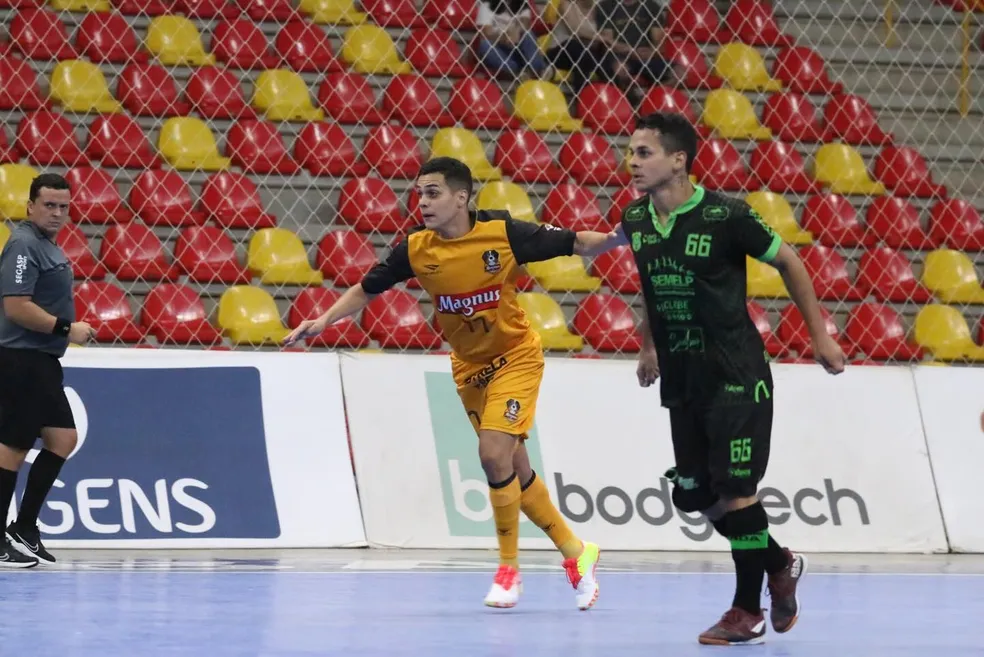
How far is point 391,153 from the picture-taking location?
11180mm

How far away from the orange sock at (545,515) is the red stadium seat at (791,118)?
21.7 ft

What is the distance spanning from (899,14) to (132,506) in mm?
8768

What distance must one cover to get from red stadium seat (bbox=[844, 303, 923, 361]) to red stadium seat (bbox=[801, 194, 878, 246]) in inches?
25.6

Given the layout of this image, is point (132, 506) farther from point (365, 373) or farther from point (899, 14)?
point (899, 14)

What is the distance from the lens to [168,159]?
10.8 metres

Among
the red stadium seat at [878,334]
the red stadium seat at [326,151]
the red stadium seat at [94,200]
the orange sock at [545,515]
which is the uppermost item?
the orange sock at [545,515]

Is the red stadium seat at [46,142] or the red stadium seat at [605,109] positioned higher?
the red stadium seat at [605,109]

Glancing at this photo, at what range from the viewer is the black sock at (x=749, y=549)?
16.8 ft

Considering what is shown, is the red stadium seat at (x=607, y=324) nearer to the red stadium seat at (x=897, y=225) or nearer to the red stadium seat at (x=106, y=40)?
the red stadium seat at (x=897, y=225)

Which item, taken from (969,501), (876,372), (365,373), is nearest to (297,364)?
(365,373)

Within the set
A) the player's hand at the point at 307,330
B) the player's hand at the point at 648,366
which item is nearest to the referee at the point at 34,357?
the player's hand at the point at 307,330

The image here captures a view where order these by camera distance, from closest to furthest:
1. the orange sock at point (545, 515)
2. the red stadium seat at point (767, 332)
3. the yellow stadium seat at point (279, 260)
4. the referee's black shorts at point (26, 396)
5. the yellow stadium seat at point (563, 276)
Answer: the orange sock at point (545, 515) → the referee's black shorts at point (26, 396) → the yellow stadium seat at point (279, 260) → the red stadium seat at point (767, 332) → the yellow stadium seat at point (563, 276)

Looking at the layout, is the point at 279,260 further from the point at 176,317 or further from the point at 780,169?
the point at 780,169

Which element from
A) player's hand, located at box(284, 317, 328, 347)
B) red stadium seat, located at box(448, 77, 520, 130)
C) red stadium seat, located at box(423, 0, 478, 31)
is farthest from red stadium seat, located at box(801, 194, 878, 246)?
player's hand, located at box(284, 317, 328, 347)
